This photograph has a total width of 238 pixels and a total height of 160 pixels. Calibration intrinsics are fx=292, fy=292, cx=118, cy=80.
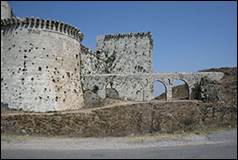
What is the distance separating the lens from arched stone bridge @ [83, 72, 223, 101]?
110 ft

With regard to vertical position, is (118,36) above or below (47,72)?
above

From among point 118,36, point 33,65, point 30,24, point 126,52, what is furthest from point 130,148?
point 118,36

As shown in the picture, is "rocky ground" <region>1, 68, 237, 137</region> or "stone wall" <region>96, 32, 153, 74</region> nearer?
"rocky ground" <region>1, 68, 237, 137</region>

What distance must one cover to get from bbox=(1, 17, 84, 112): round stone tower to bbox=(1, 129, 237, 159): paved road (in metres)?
10.9

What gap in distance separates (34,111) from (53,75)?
3.65 metres

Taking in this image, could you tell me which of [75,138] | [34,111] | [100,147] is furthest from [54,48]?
[100,147]

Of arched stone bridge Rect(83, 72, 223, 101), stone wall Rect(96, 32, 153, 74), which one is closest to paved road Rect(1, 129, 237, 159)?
arched stone bridge Rect(83, 72, 223, 101)

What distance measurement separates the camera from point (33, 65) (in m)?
25.0

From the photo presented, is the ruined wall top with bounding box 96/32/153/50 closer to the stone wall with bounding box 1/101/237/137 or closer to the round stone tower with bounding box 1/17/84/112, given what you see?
the round stone tower with bounding box 1/17/84/112

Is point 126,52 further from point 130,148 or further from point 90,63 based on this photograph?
point 130,148

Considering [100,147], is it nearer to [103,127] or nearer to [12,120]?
[103,127]

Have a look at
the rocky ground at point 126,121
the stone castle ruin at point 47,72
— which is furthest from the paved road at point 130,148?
the stone castle ruin at point 47,72

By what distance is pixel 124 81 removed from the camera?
3628 cm

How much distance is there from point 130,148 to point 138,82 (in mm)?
23220
